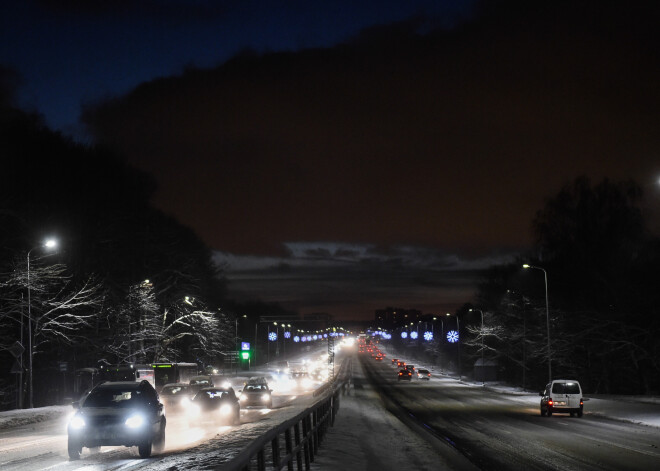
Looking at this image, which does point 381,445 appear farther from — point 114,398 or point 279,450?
point 279,450

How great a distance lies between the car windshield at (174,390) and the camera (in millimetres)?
39625

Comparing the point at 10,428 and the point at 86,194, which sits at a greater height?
the point at 86,194

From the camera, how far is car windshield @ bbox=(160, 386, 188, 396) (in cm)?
3962

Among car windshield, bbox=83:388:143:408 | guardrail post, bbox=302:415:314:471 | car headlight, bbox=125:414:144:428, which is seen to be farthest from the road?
car windshield, bbox=83:388:143:408

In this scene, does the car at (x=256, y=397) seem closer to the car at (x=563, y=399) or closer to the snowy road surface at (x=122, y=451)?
the snowy road surface at (x=122, y=451)

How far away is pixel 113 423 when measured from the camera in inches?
753

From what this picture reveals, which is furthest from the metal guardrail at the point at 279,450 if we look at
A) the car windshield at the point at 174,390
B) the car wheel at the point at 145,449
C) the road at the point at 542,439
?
the car windshield at the point at 174,390

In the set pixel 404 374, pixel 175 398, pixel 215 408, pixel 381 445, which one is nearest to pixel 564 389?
pixel 215 408

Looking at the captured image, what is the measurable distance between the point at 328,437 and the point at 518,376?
73.7 metres

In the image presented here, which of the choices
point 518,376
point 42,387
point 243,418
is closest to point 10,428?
point 243,418

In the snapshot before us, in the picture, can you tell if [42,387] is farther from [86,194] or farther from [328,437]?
[328,437]

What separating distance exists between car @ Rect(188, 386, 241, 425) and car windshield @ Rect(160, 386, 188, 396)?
838 cm

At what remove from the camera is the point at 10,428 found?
106ft

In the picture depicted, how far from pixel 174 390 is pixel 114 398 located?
68.0 feet
